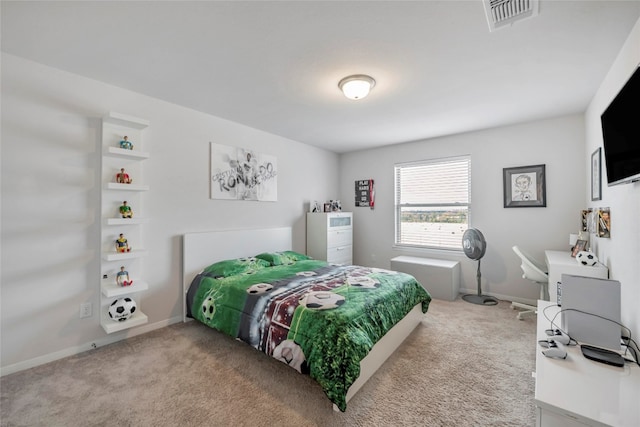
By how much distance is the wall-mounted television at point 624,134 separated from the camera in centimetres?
145

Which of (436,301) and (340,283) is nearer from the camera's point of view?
(340,283)

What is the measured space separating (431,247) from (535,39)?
128 inches

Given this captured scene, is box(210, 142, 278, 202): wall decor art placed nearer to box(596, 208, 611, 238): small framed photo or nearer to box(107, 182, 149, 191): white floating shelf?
box(107, 182, 149, 191): white floating shelf

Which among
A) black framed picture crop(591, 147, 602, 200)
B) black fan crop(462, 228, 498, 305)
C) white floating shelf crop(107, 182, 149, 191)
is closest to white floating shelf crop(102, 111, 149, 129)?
white floating shelf crop(107, 182, 149, 191)

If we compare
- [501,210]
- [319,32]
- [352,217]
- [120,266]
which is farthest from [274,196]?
[501,210]

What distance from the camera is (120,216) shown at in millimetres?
2678

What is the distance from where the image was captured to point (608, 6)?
1638mm

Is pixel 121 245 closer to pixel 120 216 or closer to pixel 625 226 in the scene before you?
pixel 120 216

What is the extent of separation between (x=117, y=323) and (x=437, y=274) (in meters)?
3.88

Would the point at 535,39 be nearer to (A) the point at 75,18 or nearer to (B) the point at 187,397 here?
(A) the point at 75,18

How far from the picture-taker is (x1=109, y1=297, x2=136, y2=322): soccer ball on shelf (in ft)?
8.27

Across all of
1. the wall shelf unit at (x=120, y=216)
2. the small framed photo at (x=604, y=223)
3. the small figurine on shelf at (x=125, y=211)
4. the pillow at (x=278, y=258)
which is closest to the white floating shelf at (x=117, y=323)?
the wall shelf unit at (x=120, y=216)

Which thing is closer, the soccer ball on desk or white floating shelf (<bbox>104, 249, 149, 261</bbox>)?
white floating shelf (<bbox>104, 249, 149, 261</bbox>)

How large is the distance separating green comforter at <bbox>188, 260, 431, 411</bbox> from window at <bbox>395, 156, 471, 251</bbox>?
180cm
